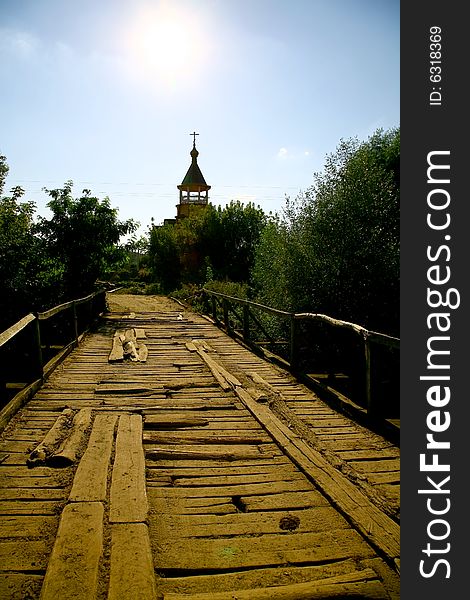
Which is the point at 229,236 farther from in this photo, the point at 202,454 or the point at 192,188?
the point at 202,454

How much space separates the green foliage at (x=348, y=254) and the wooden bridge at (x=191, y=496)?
1271 cm

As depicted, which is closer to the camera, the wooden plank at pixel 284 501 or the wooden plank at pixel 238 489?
the wooden plank at pixel 284 501

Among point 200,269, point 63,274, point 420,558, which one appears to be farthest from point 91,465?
point 200,269

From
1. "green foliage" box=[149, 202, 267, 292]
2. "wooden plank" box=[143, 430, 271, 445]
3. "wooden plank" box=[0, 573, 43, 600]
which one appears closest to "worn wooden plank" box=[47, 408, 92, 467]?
"wooden plank" box=[143, 430, 271, 445]

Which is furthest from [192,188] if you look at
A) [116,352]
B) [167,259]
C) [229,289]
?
[116,352]

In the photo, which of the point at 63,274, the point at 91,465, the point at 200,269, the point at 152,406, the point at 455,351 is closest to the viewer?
the point at 455,351

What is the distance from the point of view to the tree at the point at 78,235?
15648 mm

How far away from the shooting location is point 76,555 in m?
2.47

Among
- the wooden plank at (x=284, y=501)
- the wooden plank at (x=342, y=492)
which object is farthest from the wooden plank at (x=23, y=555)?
the wooden plank at (x=342, y=492)

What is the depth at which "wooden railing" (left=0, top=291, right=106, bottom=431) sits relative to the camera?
19.7ft

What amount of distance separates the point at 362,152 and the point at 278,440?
57.8 feet

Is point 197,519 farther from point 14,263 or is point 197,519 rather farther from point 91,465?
point 14,263

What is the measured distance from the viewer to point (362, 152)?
63.6 ft

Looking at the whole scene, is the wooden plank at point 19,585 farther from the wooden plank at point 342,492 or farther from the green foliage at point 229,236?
the green foliage at point 229,236
